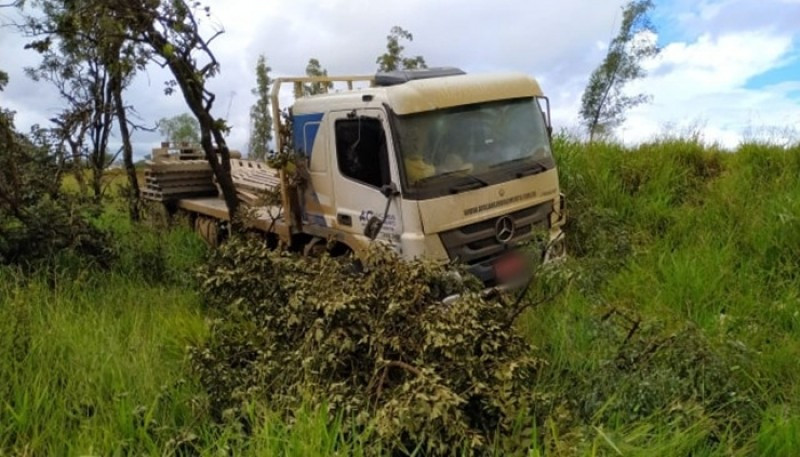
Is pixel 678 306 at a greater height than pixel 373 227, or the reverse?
pixel 373 227

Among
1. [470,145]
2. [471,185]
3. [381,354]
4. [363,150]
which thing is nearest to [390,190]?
[363,150]

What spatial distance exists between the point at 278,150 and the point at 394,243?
1.85 m

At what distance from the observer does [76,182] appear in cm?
882

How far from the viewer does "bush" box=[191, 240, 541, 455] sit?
10.0 ft

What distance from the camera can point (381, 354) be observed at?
11.3 feet

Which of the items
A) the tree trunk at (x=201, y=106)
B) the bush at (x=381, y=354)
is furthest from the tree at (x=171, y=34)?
the bush at (x=381, y=354)

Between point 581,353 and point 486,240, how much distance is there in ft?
6.28

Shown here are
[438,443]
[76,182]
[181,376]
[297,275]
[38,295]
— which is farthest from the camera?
[76,182]

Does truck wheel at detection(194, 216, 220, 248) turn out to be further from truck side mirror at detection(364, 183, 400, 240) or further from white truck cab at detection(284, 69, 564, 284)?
truck side mirror at detection(364, 183, 400, 240)

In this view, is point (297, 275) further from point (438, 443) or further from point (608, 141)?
point (608, 141)

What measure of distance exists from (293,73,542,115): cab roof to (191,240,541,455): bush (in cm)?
187

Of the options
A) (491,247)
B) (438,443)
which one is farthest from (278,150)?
(438,443)

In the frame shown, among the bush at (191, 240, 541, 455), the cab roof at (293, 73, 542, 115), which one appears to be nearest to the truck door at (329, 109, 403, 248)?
the cab roof at (293, 73, 542, 115)

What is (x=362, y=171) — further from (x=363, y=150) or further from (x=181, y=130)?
(x=181, y=130)
